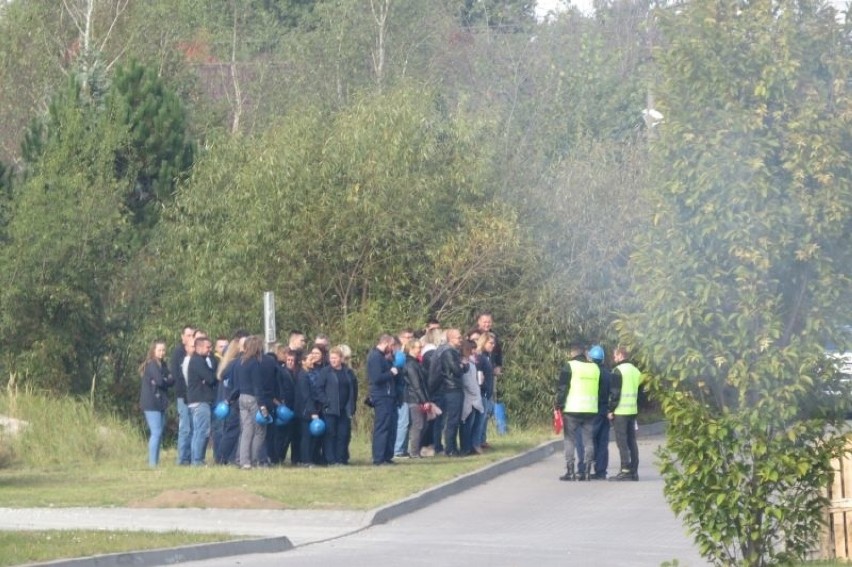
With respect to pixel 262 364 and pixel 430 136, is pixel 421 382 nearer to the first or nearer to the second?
pixel 262 364

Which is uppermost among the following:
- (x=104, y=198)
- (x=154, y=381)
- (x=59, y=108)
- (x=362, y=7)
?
(x=362, y=7)

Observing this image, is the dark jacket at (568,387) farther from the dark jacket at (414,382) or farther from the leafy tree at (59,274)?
the leafy tree at (59,274)

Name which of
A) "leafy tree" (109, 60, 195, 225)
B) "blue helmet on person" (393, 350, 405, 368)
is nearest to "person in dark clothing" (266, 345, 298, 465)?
"blue helmet on person" (393, 350, 405, 368)

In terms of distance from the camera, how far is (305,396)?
21.5 metres

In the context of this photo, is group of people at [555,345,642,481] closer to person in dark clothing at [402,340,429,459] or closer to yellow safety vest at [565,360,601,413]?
yellow safety vest at [565,360,601,413]

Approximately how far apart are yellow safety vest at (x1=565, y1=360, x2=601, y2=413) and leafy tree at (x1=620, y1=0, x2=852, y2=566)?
34.4 ft

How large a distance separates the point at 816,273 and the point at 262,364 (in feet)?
37.5

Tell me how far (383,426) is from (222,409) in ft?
7.30

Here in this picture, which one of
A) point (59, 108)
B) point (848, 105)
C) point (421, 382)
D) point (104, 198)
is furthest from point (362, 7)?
point (848, 105)

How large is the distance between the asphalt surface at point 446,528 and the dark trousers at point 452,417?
243 cm

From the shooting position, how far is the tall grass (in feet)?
76.5

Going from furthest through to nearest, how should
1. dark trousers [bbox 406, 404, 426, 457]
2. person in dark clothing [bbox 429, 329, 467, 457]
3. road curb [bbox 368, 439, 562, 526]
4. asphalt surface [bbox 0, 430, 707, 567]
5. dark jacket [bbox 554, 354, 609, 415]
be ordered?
dark trousers [bbox 406, 404, 426, 457] → person in dark clothing [bbox 429, 329, 467, 457] → dark jacket [bbox 554, 354, 609, 415] → road curb [bbox 368, 439, 562, 526] → asphalt surface [bbox 0, 430, 707, 567]

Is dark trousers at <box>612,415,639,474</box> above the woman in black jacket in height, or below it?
below

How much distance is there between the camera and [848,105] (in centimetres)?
1044
